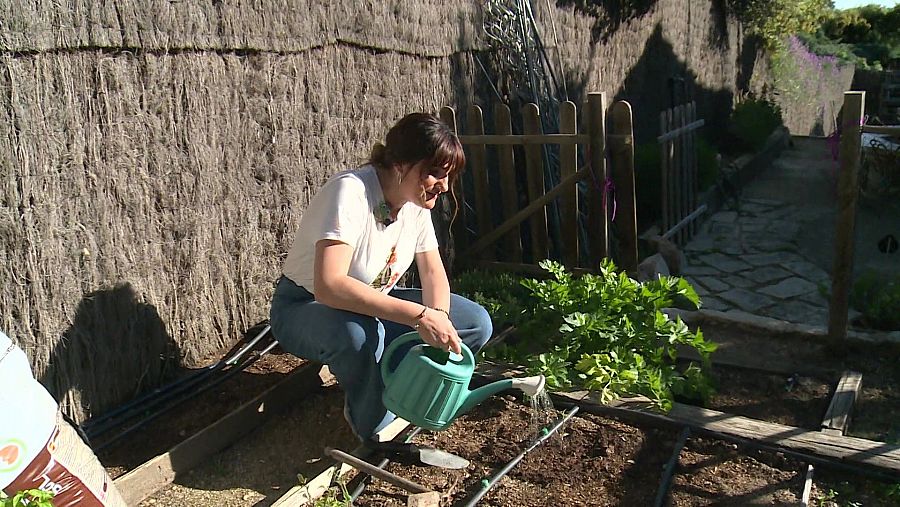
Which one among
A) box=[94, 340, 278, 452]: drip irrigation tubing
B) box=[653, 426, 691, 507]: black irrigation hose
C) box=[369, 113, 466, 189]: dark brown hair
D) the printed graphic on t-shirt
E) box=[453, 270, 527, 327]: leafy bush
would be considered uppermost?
box=[369, 113, 466, 189]: dark brown hair

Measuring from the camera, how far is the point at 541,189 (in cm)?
496

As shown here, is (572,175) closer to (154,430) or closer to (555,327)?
(555,327)

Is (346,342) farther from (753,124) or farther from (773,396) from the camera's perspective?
(753,124)

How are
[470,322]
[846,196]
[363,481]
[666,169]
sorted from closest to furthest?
[363,481]
[470,322]
[846,196]
[666,169]

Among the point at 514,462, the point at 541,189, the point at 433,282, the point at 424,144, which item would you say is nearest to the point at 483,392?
the point at 514,462

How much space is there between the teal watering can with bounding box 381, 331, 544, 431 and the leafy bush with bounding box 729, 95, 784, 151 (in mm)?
8849

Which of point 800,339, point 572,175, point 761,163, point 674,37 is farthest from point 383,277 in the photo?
point 761,163

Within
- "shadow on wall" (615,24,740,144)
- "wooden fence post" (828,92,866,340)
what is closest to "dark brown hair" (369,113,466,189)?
"wooden fence post" (828,92,866,340)

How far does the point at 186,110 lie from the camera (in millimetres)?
3461

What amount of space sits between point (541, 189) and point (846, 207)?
1.81 meters

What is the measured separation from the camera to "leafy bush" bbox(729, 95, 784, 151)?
1040 centimetres

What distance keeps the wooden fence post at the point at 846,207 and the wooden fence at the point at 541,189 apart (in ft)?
3.57

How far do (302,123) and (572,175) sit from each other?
1.63 m

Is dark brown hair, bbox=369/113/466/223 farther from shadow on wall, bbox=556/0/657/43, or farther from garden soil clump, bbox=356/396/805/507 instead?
shadow on wall, bbox=556/0/657/43
